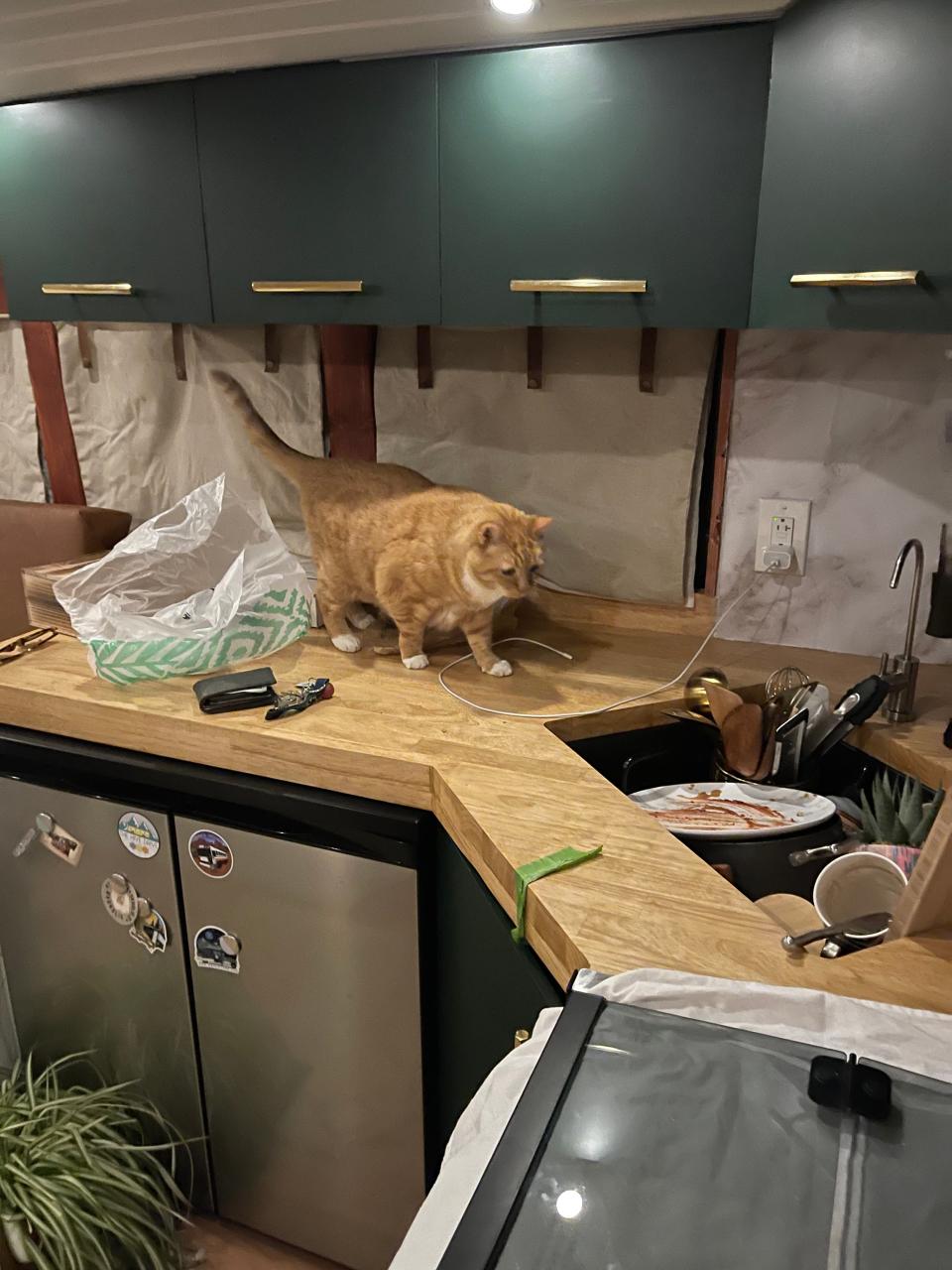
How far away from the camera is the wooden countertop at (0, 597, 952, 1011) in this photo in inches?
37.1

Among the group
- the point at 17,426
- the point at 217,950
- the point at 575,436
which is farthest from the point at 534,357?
the point at 17,426

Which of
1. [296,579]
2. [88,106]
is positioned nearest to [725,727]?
[296,579]

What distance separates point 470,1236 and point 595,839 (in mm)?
553

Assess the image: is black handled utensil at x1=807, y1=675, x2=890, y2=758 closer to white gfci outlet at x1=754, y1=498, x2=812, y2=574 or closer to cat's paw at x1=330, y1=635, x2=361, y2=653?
white gfci outlet at x1=754, y1=498, x2=812, y2=574

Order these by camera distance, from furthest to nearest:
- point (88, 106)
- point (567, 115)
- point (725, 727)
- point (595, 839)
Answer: point (88, 106)
point (725, 727)
point (567, 115)
point (595, 839)

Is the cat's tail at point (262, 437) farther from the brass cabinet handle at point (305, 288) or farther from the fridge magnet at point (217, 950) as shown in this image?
the fridge magnet at point (217, 950)

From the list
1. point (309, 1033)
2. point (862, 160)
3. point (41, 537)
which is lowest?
point (309, 1033)

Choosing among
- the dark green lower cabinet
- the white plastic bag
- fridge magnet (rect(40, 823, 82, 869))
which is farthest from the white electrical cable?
fridge magnet (rect(40, 823, 82, 869))

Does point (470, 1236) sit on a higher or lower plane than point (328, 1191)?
higher

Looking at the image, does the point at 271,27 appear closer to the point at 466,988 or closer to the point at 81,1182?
the point at 466,988

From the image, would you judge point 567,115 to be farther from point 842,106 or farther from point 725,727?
point 725,727

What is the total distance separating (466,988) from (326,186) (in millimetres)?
1265

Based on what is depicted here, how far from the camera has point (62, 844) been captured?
5.37ft

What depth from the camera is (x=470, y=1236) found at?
24.5 inches
